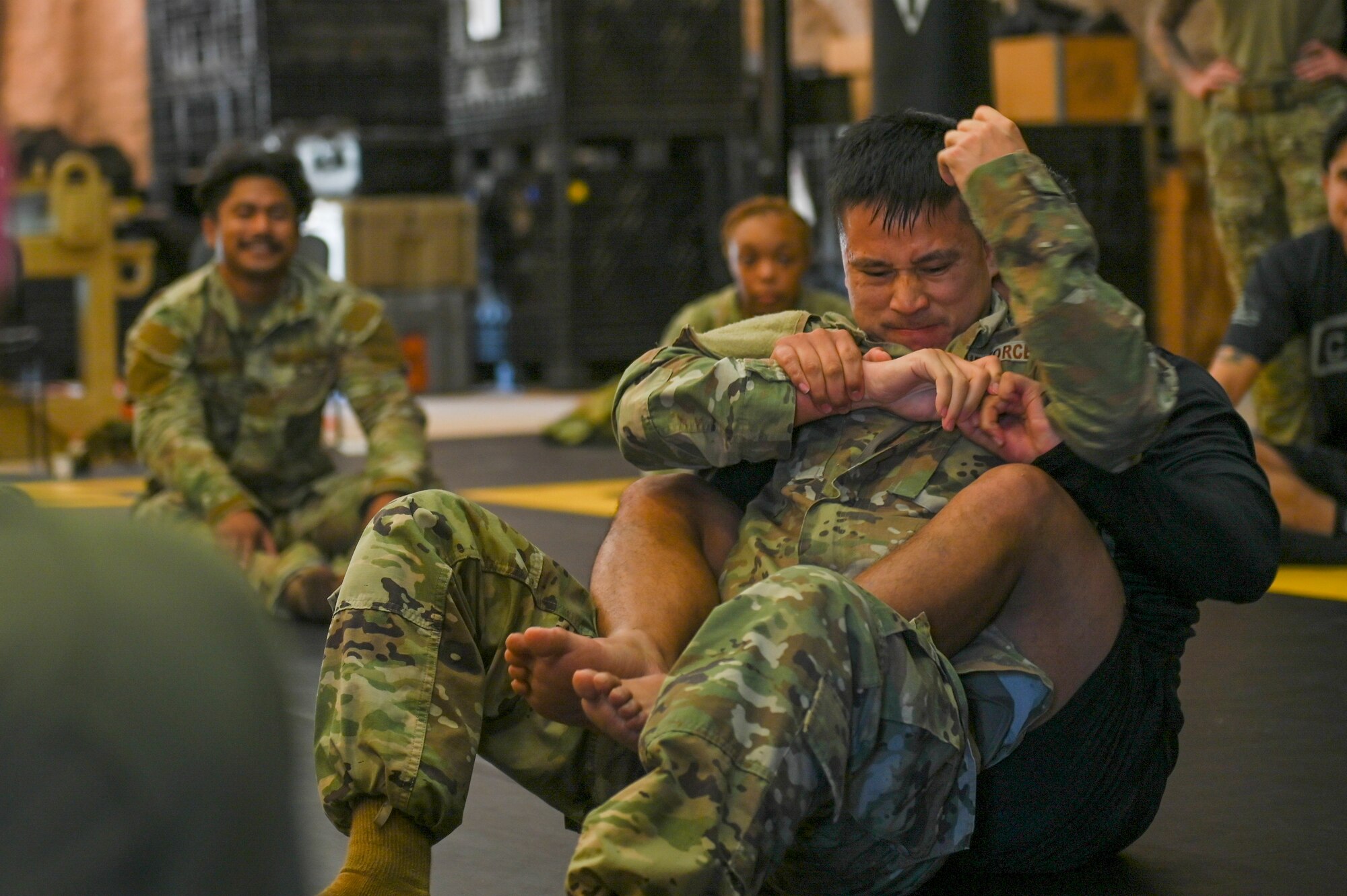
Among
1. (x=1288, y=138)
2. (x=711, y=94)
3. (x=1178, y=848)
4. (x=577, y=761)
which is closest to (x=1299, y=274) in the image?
(x=1288, y=138)

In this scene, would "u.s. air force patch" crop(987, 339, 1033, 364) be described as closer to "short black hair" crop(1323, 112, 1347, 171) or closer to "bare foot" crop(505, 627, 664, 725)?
Answer: "bare foot" crop(505, 627, 664, 725)

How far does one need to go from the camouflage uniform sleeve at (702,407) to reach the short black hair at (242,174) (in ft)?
7.31

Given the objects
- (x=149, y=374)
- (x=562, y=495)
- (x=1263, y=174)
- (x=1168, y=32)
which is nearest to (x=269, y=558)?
(x=149, y=374)

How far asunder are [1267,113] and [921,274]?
3.85 m

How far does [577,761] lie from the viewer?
1975mm

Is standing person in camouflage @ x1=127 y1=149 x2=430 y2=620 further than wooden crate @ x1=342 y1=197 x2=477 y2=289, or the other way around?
wooden crate @ x1=342 y1=197 x2=477 y2=289

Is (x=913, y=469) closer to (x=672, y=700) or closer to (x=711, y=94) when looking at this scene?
(x=672, y=700)

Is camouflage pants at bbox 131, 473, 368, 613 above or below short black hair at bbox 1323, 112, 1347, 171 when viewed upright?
below

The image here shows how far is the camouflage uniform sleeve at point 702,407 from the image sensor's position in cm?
201

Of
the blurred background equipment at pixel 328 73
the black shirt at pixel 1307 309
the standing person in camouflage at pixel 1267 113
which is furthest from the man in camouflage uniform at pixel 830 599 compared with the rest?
the blurred background equipment at pixel 328 73

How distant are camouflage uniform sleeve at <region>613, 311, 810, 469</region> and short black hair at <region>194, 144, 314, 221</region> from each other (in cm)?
223

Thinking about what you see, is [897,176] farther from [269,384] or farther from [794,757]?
[269,384]

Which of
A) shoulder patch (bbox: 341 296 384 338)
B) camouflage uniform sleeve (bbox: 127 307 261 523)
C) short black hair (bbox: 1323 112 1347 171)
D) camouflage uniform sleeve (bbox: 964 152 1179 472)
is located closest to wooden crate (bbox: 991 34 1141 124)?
short black hair (bbox: 1323 112 1347 171)

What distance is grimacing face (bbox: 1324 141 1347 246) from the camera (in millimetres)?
4004
